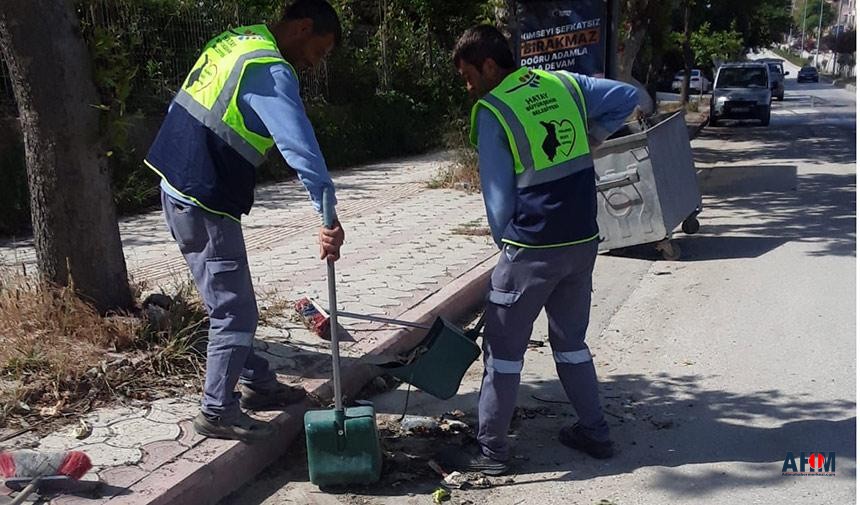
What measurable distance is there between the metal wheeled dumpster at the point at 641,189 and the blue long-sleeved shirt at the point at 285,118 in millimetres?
4605

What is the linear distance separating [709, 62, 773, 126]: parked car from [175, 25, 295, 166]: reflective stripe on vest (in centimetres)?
2486

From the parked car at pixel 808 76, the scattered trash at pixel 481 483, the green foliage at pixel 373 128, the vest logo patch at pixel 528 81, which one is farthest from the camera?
the parked car at pixel 808 76

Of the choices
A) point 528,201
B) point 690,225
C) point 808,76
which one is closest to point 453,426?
point 528,201

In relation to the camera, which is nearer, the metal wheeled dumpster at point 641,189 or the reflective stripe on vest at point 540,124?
the reflective stripe on vest at point 540,124

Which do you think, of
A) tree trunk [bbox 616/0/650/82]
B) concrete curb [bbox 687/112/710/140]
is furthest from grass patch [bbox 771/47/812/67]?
tree trunk [bbox 616/0/650/82]

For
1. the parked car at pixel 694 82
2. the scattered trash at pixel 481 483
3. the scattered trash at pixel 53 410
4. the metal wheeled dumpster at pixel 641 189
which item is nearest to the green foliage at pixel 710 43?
the parked car at pixel 694 82

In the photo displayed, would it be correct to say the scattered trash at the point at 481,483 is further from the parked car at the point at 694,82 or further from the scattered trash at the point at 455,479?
the parked car at the point at 694,82

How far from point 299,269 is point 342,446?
3524 millimetres

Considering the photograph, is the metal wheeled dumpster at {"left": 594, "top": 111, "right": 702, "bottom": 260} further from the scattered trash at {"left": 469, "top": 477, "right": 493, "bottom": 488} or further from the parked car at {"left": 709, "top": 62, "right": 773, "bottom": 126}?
the parked car at {"left": 709, "top": 62, "right": 773, "bottom": 126}

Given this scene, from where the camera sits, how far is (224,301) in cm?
370

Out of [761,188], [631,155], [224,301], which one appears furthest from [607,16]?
[224,301]

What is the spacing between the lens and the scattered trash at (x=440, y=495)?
362 centimetres

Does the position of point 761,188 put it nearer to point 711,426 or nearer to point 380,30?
point 380,30

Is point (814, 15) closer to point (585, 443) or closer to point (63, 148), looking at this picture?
point (585, 443)
